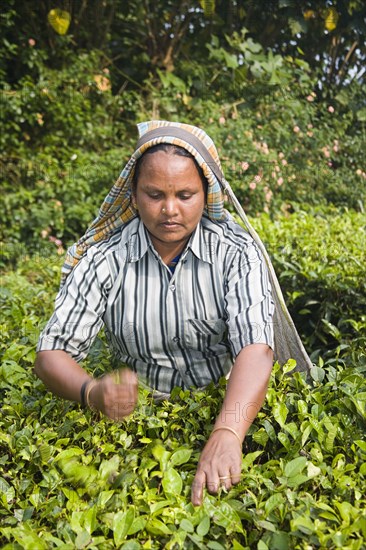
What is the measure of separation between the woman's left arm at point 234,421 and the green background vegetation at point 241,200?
1.6 inches

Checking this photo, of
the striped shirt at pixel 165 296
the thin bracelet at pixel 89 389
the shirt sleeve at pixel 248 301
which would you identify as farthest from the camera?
the striped shirt at pixel 165 296

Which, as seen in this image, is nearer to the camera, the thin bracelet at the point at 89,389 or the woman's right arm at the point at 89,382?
the woman's right arm at the point at 89,382

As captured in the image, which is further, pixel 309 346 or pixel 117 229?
pixel 309 346

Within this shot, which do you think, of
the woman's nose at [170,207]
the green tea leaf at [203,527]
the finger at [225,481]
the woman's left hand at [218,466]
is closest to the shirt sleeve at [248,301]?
the woman's nose at [170,207]

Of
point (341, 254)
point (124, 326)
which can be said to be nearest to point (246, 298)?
point (124, 326)

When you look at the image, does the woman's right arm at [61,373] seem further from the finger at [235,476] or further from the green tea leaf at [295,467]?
the green tea leaf at [295,467]

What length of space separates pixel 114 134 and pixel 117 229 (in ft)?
18.6

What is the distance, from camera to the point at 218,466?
1494 millimetres

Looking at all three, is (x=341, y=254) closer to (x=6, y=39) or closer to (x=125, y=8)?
(x=6, y=39)

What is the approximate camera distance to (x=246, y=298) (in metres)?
1.93

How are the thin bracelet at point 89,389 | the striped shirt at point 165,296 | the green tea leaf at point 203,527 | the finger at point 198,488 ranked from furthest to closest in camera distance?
the striped shirt at point 165,296 → the thin bracelet at point 89,389 → the finger at point 198,488 → the green tea leaf at point 203,527

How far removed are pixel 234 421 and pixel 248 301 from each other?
42 centimetres

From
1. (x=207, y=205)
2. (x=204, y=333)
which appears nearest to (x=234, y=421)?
(x=204, y=333)

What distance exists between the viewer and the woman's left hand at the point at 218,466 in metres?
1.46
